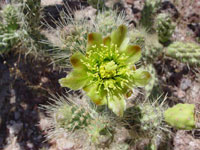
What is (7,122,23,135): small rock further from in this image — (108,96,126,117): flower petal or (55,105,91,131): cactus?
(108,96,126,117): flower petal

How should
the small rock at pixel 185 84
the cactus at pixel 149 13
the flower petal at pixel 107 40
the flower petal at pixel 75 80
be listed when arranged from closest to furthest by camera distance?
the flower petal at pixel 75 80 → the flower petal at pixel 107 40 → the cactus at pixel 149 13 → the small rock at pixel 185 84

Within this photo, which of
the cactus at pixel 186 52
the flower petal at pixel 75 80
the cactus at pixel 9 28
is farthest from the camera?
the cactus at pixel 186 52

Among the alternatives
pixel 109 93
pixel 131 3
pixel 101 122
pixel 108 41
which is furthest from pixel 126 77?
pixel 131 3

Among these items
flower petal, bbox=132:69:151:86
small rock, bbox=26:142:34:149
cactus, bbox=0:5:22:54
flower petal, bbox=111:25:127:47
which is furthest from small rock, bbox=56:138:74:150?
flower petal, bbox=111:25:127:47

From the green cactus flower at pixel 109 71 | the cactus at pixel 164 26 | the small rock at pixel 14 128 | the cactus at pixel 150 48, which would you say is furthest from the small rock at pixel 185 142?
the small rock at pixel 14 128

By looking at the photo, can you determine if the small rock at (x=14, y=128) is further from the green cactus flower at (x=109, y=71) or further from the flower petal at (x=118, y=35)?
the flower petal at (x=118, y=35)

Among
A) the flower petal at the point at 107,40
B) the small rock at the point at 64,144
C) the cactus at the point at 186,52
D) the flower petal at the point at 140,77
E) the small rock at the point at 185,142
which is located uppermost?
the flower petal at the point at 107,40
